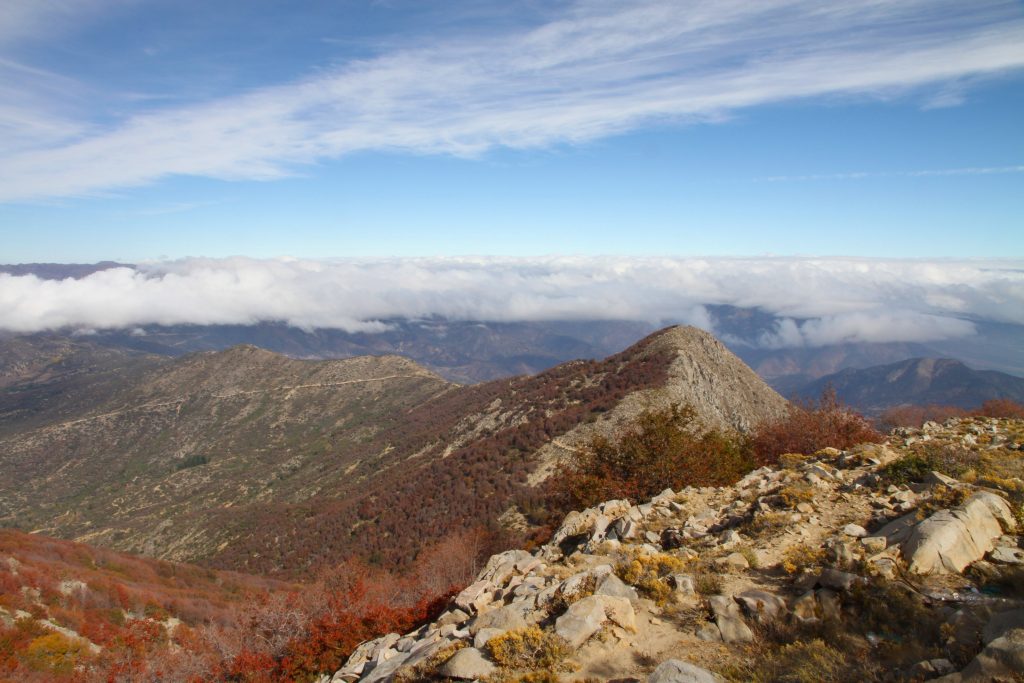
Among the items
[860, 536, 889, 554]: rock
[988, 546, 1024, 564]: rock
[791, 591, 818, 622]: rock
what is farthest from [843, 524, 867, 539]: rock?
[791, 591, 818, 622]: rock

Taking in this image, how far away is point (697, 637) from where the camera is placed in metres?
11.5

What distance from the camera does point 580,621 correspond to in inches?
463

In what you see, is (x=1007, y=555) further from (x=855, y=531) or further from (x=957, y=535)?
(x=855, y=531)

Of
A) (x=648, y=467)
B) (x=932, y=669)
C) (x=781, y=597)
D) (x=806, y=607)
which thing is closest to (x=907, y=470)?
(x=781, y=597)

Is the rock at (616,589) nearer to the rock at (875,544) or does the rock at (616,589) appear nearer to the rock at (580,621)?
the rock at (580,621)

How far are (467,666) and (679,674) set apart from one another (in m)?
4.47

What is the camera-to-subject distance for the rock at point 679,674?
29.5ft

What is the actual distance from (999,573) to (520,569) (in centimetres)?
1294

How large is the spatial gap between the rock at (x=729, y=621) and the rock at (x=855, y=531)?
18.0 feet

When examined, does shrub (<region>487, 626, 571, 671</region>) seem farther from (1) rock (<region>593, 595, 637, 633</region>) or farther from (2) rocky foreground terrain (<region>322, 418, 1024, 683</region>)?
(1) rock (<region>593, 595, 637, 633</region>)

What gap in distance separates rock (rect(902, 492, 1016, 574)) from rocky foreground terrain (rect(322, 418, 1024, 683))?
3cm

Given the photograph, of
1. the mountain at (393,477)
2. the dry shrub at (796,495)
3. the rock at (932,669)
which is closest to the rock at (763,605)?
the rock at (932,669)

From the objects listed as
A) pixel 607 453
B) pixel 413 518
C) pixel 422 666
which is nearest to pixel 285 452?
pixel 413 518

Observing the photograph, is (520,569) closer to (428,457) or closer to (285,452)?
(428,457)
